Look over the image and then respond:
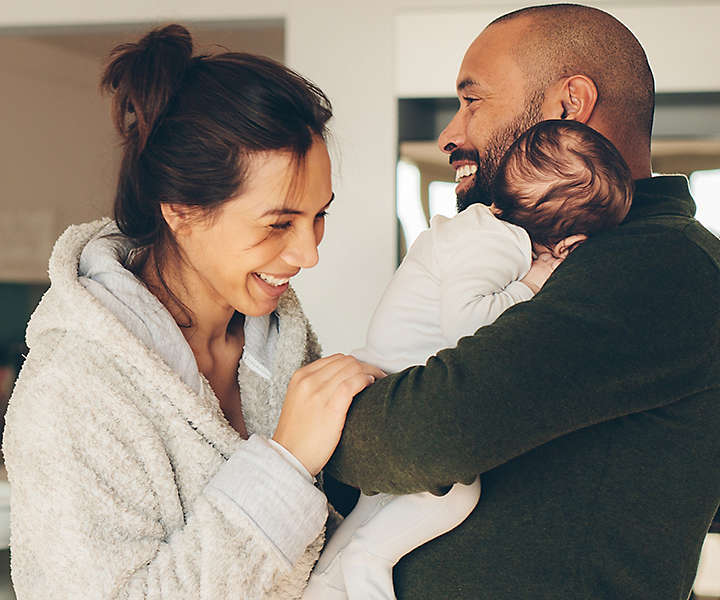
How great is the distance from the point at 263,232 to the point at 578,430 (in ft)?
1.66

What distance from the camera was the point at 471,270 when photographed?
1275 mm

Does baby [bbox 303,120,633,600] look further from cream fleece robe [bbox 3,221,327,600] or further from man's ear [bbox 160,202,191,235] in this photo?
man's ear [bbox 160,202,191,235]

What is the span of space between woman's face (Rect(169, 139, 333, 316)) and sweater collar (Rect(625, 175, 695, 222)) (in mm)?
442

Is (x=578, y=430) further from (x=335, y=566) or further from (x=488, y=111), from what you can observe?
(x=488, y=111)

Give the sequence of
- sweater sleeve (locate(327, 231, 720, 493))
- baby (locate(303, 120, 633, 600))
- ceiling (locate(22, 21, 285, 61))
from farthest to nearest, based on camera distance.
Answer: ceiling (locate(22, 21, 285, 61)) < baby (locate(303, 120, 633, 600)) < sweater sleeve (locate(327, 231, 720, 493))

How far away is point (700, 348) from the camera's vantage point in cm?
108

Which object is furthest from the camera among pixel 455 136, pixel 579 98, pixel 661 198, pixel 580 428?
pixel 455 136

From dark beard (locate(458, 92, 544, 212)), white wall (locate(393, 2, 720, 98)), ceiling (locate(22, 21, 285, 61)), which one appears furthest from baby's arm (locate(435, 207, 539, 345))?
white wall (locate(393, 2, 720, 98))

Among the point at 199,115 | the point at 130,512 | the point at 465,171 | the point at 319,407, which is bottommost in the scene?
the point at 130,512

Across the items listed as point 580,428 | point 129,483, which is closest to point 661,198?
point 580,428

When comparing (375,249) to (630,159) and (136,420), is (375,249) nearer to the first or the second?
(630,159)

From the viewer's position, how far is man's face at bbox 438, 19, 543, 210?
1.41 m

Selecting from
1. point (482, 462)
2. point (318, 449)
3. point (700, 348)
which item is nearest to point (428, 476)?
point (482, 462)

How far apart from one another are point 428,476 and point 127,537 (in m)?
0.37
